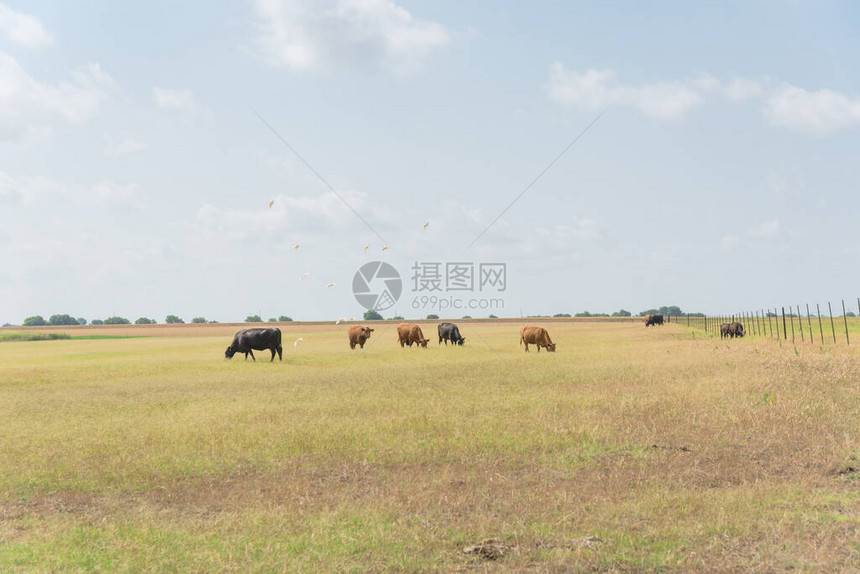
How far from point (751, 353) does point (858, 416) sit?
1386cm

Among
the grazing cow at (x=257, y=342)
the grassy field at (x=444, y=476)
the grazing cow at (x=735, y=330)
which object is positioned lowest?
the grassy field at (x=444, y=476)

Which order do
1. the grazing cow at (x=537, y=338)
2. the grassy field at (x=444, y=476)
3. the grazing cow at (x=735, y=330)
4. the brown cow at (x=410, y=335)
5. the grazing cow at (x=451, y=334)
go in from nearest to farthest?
the grassy field at (x=444, y=476) → the grazing cow at (x=537, y=338) → the brown cow at (x=410, y=335) → the grazing cow at (x=451, y=334) → the grazing cow at (x=735, y=330)

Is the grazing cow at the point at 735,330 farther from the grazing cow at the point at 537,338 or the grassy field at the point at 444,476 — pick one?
the grassy field at the point at 444,476

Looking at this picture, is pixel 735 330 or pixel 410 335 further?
pixel 735 330

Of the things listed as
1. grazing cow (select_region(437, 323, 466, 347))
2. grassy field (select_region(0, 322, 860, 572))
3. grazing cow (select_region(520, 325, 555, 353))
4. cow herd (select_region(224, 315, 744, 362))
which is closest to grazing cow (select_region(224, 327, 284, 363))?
cow herd (select_region(224, 315, 744, 362))

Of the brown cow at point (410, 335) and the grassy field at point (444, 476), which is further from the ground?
the brown cow at point (410, 335)

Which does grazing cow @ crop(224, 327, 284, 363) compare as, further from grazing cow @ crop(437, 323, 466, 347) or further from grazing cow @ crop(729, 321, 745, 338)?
grazing cow @ crop(729, 321, 745, 338)

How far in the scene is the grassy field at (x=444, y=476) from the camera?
695cm

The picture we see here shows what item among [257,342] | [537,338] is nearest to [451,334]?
[537,338]

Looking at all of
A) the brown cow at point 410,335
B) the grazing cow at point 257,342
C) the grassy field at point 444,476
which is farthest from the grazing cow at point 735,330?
the grazing cow at point 257,342

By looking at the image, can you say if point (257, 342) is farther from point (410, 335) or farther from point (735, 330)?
point (735, 330)

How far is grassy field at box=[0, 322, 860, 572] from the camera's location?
6953 millimetres

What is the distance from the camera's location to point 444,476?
10000mm

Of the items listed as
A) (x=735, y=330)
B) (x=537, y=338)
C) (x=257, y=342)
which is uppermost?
(x=735, y=330)
